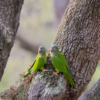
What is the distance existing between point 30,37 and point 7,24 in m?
4.05

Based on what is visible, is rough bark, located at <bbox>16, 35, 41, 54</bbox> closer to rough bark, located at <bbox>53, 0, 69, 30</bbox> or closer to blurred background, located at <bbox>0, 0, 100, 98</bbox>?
blurred background, located at <bbox>0, 0, 100, 98</bbox>

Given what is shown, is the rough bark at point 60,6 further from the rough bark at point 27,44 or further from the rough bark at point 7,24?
the rough bark at point 7,24

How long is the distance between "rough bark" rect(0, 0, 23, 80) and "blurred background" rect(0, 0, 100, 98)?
338 cm

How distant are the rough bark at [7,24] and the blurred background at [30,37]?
133 inches

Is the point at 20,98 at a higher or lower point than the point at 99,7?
lower

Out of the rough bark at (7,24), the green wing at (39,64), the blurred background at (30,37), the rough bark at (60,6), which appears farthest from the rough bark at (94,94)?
the blurred background at (30,37)

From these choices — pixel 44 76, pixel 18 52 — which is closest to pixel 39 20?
pixel 18 52

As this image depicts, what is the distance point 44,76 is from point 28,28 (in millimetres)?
7045

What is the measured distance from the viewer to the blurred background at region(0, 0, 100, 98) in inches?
232

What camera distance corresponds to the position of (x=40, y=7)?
31.9 feet

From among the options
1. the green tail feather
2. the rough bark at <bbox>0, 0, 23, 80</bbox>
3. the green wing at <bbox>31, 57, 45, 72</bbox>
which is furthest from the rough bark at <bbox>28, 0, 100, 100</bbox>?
the rough bark at <bbox>0, 0, 23, 80</bbox>

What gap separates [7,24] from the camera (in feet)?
6.12

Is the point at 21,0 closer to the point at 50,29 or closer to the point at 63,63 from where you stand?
the point at 63,63

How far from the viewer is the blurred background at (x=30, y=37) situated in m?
5.89
